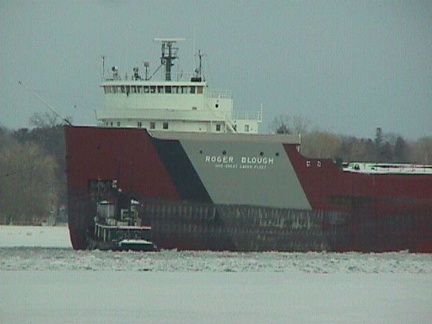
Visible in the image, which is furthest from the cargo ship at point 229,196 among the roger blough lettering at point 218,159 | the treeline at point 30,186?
the treeline at point 30,186

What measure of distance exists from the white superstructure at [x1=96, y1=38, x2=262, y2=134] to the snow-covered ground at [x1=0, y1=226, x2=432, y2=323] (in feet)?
11.4

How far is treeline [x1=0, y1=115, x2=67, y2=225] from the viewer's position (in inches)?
2542

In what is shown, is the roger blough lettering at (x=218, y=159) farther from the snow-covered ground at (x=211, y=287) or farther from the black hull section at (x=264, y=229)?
the snow-covered ground at (x=211, y=287)

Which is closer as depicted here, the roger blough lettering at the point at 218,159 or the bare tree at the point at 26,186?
the roger blough lettering at the point at 218,159

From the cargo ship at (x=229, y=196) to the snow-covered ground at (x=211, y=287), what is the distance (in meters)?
0.55

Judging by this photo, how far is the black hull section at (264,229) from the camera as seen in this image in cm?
3919

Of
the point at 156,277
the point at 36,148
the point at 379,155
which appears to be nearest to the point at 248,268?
the point at 156,277

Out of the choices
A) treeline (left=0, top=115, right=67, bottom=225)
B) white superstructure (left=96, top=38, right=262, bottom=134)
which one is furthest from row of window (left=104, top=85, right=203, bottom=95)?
treeline (left=0, top=115, right=67, bottom=225)

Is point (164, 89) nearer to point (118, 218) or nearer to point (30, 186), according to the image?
point (118, 218)

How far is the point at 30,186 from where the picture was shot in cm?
6562

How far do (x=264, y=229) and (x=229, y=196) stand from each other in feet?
3.68

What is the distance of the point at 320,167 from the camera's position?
39469mm

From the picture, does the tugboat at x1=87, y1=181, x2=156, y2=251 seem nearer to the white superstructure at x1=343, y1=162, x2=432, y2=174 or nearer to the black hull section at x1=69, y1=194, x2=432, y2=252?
the black hull section at x1=69, y1=194, x2=432, y2=252

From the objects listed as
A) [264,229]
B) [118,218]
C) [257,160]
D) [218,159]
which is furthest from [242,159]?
[118,218]
